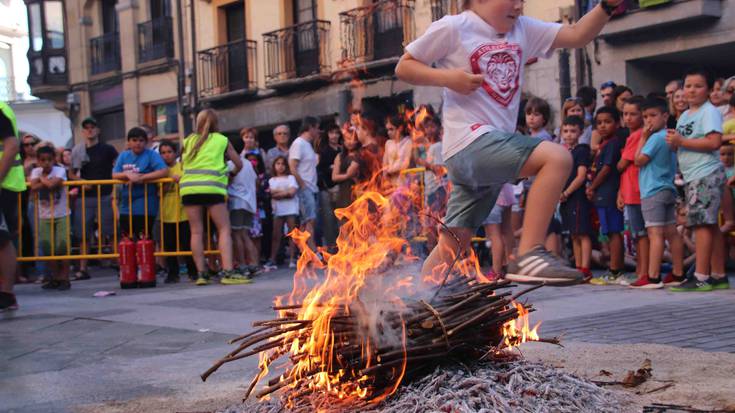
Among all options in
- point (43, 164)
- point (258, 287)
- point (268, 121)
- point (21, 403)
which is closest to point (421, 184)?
point (258, 287)

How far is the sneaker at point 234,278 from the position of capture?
1045 cm

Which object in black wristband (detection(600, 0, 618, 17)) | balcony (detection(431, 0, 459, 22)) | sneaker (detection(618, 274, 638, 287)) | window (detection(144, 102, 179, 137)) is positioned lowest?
sneaker (detection(618, 274, 638, 287))

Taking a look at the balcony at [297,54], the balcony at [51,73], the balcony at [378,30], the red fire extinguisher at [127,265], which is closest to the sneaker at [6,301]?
the red fire extinguisher at [127,265]

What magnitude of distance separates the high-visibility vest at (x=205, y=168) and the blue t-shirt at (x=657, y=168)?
4572mm

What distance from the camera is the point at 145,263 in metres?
10.7

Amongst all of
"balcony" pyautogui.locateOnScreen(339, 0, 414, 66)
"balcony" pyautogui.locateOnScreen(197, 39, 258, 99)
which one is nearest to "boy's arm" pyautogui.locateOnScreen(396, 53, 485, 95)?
"balcony" pyautogui.locateOnScreen(339, 0, 414, 66)

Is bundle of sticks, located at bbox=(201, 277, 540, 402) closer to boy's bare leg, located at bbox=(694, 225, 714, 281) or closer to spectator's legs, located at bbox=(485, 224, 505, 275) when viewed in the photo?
boy's bare leg, located at bbox=(694, 225, 714, 281)

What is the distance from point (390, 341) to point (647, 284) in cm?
575

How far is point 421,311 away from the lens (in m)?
3.37

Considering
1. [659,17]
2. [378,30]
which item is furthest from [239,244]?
[378,30]

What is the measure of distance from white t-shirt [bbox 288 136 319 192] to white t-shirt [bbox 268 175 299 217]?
23 centimetres

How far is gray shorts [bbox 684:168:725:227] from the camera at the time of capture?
776 cm

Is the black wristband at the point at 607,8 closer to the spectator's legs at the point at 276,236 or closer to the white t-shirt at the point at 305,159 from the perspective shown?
the white t-shirt at the point at 305,159

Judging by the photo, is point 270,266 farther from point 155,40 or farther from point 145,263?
point 155,40
